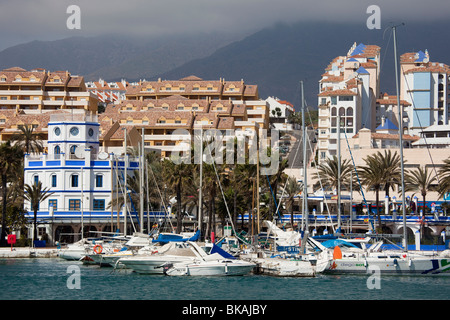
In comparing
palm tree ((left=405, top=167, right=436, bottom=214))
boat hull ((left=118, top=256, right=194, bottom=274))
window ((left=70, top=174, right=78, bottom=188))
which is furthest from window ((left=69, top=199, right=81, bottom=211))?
palm tree ((left=405, top=167, right=436, bottom=214))

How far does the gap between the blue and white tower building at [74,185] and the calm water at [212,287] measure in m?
26.2

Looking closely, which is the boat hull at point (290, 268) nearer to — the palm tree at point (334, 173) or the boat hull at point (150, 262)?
the boat hull at point (150, 262)

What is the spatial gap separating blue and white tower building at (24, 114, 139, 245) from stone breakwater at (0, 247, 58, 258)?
31.8ft

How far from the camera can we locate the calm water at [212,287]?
144 feet

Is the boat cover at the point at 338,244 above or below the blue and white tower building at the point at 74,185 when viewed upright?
below

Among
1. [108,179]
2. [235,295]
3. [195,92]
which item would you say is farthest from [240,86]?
[235,295]

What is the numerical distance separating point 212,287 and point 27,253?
30811 mm

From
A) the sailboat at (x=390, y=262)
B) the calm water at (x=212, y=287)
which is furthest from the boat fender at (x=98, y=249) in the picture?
the sailboat at (x=390, y=262)

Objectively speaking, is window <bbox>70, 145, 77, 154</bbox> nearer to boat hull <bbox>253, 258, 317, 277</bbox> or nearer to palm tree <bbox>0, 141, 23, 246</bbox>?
palm tree <bbox>0, 141, 23, 246</bbox>

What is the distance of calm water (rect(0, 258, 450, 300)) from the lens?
43.8m

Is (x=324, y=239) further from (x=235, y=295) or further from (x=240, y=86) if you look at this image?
(x=240, y=86)

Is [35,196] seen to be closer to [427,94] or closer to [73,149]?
[73,149]

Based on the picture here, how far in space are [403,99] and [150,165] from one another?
3585 inches
